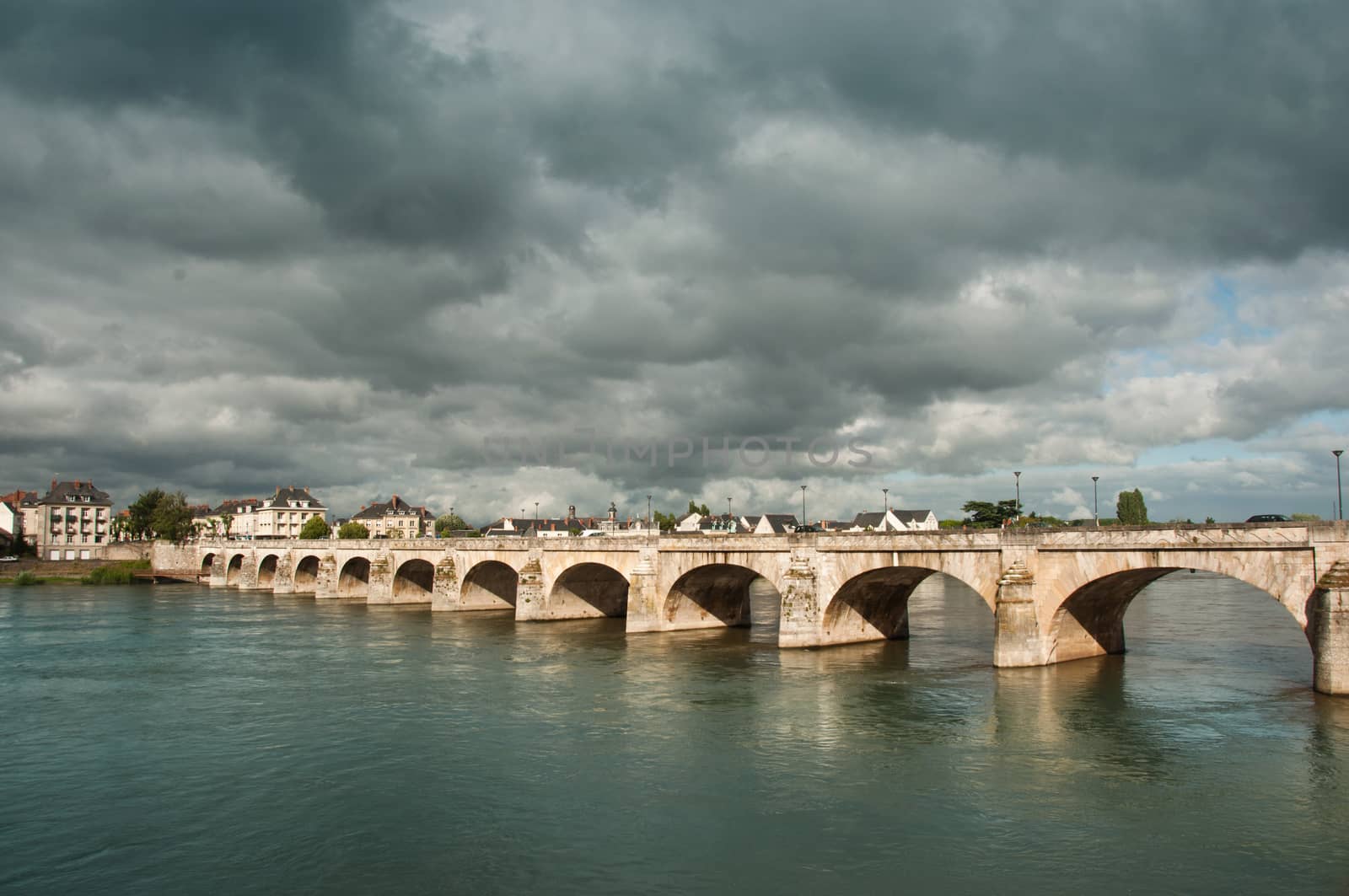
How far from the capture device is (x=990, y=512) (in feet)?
410

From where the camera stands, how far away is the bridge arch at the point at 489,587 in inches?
2933

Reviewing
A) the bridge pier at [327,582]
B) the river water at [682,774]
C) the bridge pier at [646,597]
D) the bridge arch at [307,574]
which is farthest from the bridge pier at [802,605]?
the bridge arch at [307,574]

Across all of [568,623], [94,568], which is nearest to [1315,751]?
[568,623]

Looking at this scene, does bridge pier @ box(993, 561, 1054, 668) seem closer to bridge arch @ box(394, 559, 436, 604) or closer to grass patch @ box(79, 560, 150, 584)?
bridge arch @ box(394, 559, 436, 604)

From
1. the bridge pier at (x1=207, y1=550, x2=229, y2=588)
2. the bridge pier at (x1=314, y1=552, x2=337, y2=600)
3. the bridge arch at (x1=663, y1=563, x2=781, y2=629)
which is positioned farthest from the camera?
the bridge pier at (x1=207, y1=550, x2=229, y2=588)

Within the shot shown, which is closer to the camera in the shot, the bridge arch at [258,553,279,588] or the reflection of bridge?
the reflection of bridge

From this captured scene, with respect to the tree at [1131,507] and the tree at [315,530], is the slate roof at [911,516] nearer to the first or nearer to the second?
the tree at [1131,507]

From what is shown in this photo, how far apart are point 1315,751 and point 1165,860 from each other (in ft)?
33.7

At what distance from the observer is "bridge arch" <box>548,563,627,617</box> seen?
6569 centimetres

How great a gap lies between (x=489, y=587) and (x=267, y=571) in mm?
53219

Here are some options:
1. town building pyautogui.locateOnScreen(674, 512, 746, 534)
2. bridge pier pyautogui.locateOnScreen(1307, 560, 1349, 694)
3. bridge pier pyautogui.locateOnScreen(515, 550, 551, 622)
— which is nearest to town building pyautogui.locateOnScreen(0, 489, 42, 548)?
town building pyautogui.locateOnScreen(674, 512, 746, 534)

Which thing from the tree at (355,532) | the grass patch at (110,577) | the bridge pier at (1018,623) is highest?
the tree at (355,532)

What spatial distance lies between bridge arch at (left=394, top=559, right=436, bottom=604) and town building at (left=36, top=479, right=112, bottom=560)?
385ft

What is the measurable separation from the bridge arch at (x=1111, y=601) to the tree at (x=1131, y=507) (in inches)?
3689
